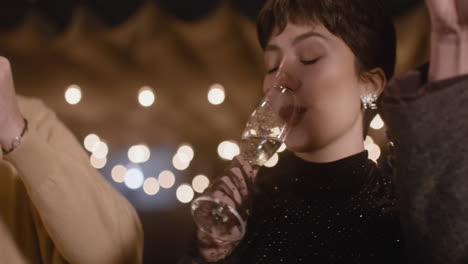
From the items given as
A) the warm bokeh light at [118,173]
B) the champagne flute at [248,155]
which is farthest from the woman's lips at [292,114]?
the warm bokeh light at [118,173]

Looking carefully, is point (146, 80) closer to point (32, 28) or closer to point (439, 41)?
point (32, 28)

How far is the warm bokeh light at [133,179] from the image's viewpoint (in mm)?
2342

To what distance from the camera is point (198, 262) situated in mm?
988

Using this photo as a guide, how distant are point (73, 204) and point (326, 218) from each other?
484 millimetres

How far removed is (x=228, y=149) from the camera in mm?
2318

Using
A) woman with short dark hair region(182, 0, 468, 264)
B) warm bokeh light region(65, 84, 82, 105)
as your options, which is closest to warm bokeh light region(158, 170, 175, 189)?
warm bokeh light region(65, 84, 82, 105)

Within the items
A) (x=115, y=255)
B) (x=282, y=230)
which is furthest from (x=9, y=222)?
(x=282, y=230)

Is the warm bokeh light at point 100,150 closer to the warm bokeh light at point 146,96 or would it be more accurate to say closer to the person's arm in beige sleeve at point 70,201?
the warm bokeh light at point 146,96

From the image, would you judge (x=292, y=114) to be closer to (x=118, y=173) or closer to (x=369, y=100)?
(x=369, y=100)

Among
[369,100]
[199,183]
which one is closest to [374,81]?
[369,100]

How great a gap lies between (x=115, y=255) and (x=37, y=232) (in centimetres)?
18

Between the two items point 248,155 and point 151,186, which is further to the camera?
point 151,186

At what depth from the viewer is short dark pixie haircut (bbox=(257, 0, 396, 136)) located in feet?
3.34

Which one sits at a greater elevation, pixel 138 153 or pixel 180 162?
pixel 138 153
